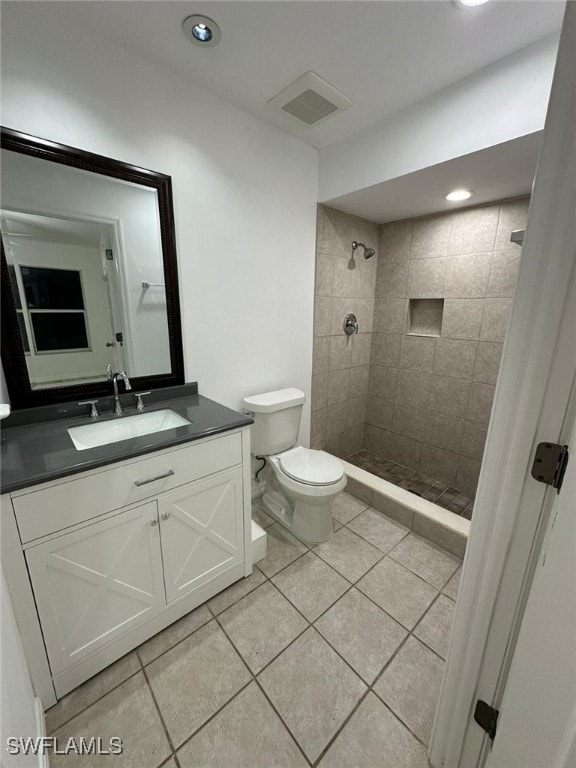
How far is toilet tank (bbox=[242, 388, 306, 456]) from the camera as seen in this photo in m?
1.93

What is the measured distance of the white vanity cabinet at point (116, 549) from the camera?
0.99 metres

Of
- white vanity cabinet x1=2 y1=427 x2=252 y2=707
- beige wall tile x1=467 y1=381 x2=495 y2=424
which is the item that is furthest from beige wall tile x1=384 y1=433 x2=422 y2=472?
white vanity cabinet x1=2 y1=427 x2=252 y2=707

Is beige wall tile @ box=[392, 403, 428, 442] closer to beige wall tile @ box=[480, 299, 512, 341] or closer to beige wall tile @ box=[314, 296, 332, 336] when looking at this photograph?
beige wall tile @ box=[480, 299, 512, 341]

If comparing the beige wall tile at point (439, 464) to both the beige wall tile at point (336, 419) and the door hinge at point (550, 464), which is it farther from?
the door hinge at point (550, 464)

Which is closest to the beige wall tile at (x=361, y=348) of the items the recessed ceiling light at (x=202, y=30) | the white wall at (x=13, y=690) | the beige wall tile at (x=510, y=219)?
the beige wall tile at (x=510, y=219)

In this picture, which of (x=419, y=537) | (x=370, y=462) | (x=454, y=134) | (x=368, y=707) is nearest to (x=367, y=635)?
(x=368, y=707)

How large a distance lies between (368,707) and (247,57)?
261 centimetres

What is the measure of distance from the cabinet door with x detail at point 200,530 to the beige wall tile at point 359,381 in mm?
1588

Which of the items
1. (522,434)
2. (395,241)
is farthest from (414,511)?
(395,241)

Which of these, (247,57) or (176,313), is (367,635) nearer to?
(176,313)

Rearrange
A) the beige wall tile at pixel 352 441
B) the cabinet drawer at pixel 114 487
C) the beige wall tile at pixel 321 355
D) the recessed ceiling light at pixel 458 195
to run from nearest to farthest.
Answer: the cabinet drawer at pixel 114 487, the recessed ceiling light at pixel 458 195, the beige wall tile at pixel 321 355, the beige wall tile at pixel 352 441

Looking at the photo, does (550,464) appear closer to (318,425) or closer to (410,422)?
(318,425)

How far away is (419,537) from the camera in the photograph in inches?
76.2

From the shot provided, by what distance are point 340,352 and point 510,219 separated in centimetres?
139
